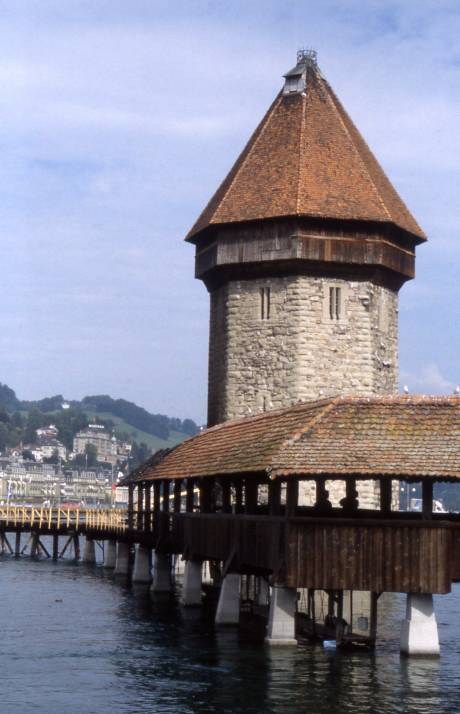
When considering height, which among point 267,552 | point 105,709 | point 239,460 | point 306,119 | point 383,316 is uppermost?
point 306,119

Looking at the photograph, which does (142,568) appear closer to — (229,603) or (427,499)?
(229,603)

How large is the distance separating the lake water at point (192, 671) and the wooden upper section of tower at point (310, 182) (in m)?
13.5

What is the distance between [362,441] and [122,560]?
29.0 metres

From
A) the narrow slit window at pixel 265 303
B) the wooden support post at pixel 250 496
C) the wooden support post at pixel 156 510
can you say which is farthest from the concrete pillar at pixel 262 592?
the narrow slit window at pixel 265 303

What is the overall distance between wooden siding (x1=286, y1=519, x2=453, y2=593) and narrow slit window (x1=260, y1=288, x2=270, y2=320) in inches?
751

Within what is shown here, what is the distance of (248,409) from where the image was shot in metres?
42.7

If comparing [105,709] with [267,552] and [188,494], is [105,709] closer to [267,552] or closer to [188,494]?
[267,552]

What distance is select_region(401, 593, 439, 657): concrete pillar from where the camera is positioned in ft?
78.3

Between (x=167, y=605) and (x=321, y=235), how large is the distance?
40.6 ft

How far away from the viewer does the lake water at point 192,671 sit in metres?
21.0

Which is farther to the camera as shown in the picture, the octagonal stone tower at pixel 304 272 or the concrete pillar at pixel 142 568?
the concrete pillar at pixel 142 568

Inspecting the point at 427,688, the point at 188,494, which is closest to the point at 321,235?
the point at 188,494

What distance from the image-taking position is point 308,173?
4350 cm

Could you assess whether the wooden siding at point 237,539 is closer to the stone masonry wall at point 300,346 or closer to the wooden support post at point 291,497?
the wooden support post at point 291,497
